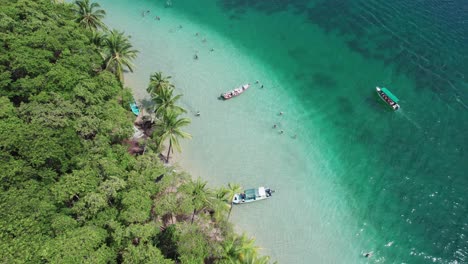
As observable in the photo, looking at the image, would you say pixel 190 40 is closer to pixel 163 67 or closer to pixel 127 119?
pixel 163 67

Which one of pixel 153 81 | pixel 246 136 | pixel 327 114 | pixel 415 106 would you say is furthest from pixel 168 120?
pixel 415 106

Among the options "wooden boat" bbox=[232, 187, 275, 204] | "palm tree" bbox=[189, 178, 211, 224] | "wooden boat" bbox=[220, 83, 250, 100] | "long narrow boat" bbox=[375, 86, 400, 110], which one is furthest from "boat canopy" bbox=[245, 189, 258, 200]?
"long narrow boat" bbox=[375, 86, 400, 110]

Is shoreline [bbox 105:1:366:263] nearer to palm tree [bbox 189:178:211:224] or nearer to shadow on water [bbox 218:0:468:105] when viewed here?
palm tree [bbox 189:178:211:224]

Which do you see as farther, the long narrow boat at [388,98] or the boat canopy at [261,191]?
the long narrow boat at [388,98]

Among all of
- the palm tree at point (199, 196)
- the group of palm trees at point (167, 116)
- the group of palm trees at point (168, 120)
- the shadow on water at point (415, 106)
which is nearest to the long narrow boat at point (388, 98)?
the shadow on water at point (415, 106)

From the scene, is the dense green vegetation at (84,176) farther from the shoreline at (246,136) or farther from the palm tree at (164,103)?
the shoreline at (246,136)

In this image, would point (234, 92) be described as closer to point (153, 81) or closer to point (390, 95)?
point (153, 81)
